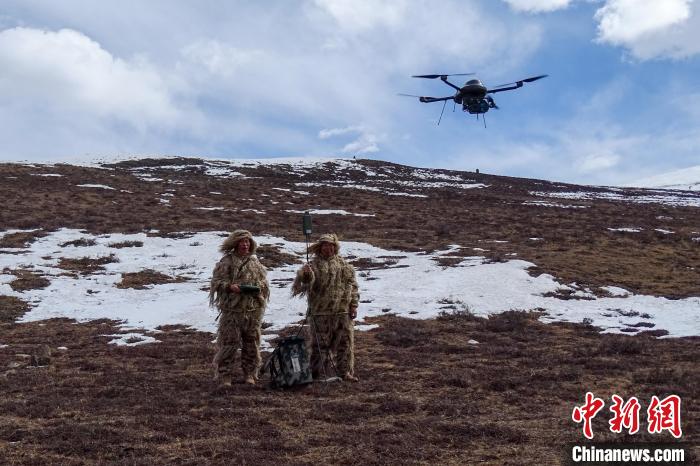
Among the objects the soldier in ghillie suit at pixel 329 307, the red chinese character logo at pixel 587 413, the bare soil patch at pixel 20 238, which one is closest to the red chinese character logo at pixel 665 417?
the red chinese character logo at pixel 587 413

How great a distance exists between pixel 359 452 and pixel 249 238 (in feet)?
15.0

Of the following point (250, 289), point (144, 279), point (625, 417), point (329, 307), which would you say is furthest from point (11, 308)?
point (625, 417)

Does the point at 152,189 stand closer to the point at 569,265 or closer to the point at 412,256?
the point at 412,256

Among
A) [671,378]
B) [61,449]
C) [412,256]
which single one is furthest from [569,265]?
[61,449]

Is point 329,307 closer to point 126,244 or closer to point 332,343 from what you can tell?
point 332,343

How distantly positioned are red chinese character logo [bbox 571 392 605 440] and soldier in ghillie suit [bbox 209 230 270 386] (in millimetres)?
4865

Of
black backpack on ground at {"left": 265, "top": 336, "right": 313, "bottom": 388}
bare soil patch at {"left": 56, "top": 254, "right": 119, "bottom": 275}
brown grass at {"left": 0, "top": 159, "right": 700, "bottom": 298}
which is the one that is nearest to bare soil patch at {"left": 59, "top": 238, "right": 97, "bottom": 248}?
brown grass at {"left": 0, "top": 159, "right": 700, "bottom": 298}

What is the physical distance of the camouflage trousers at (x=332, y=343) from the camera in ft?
32.7

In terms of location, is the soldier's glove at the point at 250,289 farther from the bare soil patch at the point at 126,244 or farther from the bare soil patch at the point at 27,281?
the bare soil patch at the point at 126,244

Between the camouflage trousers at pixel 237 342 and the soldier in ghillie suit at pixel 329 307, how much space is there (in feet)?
3.07

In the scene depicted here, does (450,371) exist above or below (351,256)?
below

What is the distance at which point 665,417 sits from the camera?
7.01 m

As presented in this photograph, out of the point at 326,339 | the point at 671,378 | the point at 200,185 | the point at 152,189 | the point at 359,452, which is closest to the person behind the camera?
the point at 359,452

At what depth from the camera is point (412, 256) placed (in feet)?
83.0
